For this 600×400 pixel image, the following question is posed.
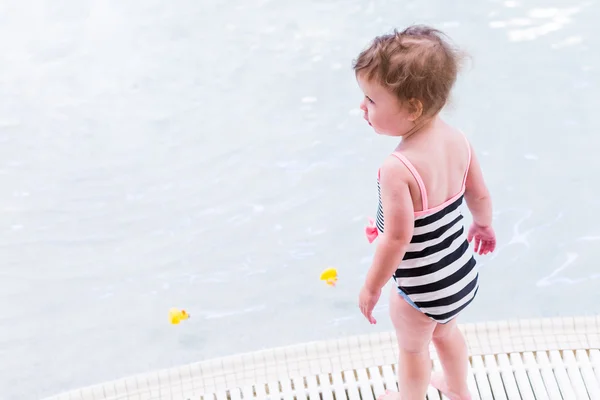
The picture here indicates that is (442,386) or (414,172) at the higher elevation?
(414,172)

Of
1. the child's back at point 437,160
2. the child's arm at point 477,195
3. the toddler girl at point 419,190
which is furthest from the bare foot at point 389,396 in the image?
the child's back at point 437,160

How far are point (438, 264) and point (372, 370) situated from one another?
2.08 feet

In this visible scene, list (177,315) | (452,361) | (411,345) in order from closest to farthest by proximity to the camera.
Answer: (411,345) → (452,361) → (177,315)

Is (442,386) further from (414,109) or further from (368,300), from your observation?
(414,109)

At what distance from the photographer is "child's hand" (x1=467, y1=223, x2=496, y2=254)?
5.82 ft

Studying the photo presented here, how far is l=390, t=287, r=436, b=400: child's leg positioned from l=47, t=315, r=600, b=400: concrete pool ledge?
0.57ft

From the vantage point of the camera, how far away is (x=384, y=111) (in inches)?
57.4

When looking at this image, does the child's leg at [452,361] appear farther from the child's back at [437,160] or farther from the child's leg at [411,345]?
the child's back at [437,160]

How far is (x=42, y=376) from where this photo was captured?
2.69 meters

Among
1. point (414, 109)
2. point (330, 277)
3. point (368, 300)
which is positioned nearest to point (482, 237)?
point (368, 300)

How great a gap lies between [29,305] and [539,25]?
3105mm

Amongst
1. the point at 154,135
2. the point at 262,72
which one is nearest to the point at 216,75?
the point at 262,72

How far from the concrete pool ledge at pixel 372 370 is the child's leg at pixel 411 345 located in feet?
0.57

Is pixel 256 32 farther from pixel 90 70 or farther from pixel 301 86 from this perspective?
pixel 90 70
